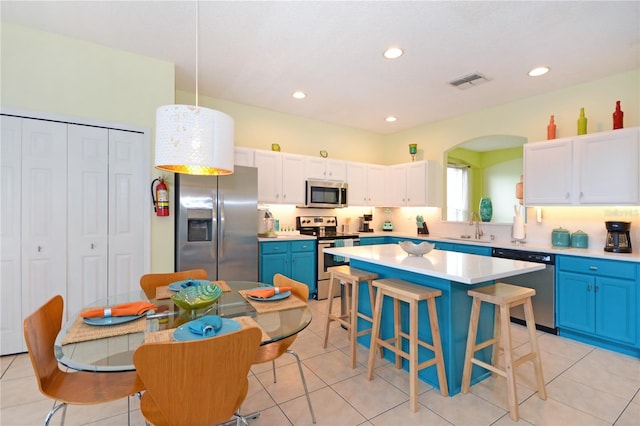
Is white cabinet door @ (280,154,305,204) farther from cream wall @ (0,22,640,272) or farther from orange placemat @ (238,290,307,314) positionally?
orange placemat @ (238,290,307,314)

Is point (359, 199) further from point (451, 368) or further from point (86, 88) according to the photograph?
point (86, 88)

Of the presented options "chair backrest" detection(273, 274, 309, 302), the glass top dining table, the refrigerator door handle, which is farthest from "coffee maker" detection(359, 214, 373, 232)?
the glass top dining table

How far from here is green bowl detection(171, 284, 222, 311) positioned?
5.33 feet

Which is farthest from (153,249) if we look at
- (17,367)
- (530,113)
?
(530,113)

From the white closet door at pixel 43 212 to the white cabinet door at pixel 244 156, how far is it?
72.3 inches

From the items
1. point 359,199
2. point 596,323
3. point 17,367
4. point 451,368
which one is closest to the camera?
point 451,368

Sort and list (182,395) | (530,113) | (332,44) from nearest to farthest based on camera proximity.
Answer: (182,395) → (332,44) → (530,113)

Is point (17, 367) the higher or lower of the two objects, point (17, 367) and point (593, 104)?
the lower

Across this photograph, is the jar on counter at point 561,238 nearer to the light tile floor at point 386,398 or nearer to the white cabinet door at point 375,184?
the light tile floor at point 386,398

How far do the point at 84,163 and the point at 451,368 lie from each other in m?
3.60

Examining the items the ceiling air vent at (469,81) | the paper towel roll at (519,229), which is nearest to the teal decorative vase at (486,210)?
the paper towel roll at (519,229)

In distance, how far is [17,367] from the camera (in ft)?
8.36

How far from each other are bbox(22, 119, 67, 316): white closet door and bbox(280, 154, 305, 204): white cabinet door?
8.41 feet

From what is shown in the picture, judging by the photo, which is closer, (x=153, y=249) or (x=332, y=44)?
(x=332, y=44)
